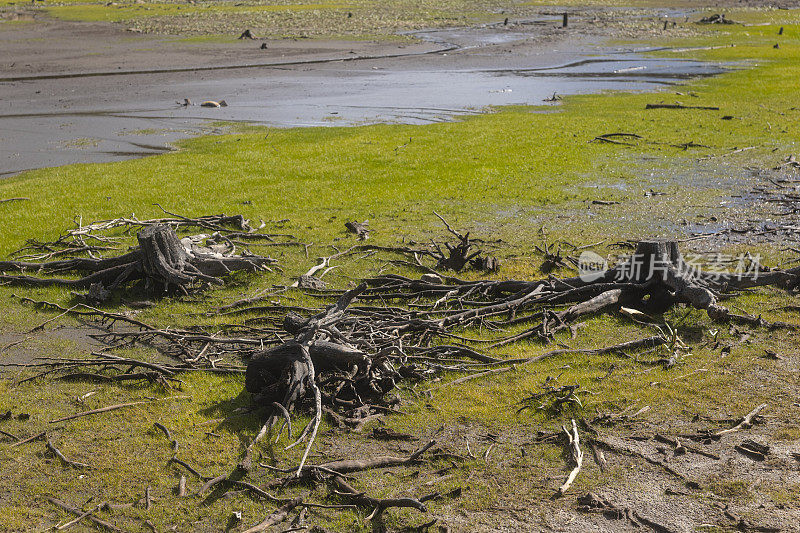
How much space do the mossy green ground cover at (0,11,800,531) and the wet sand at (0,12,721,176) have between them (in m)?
2.77

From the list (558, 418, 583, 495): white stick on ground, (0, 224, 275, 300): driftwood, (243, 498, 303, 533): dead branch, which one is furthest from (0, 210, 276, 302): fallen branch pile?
(558, 418, 583, 495): white stick on ground

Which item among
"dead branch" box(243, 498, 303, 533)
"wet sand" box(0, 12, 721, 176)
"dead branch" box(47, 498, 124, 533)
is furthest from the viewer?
"wet sand" box(0, 12, 721, 176)

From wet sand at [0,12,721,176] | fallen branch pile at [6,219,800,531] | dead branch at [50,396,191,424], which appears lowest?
dead branch at [50,396,191,424]

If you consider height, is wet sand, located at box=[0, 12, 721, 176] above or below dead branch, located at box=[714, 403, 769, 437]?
above

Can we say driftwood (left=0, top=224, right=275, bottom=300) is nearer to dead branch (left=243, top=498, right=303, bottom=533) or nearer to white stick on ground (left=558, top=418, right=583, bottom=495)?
dead branch (left=243, top=498, right=303, bottom=533)

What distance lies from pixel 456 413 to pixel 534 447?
808mm

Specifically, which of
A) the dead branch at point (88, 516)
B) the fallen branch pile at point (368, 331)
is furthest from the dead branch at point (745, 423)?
the dead branch at point (88, 516)

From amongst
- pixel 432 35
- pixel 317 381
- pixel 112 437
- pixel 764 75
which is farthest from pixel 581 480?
pixel 432 35

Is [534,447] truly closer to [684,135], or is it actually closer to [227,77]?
[684,135]

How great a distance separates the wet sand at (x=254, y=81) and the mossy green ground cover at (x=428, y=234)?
9.07ft

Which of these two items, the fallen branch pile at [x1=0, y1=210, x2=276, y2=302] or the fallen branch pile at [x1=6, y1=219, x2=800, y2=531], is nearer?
the fallen branch pile at [x1=6, y1=219, x2=800, y2=531]

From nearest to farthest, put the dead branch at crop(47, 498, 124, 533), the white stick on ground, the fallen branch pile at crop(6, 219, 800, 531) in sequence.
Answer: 1. the dead branch at crop(47, 498, 124, 533)
2. the white stick on ground
3. the fallen branch pile at crop(6, 219, 800, 531)

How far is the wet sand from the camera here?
77.8 ft

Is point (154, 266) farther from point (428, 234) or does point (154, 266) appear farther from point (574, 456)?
point (574, 456)
